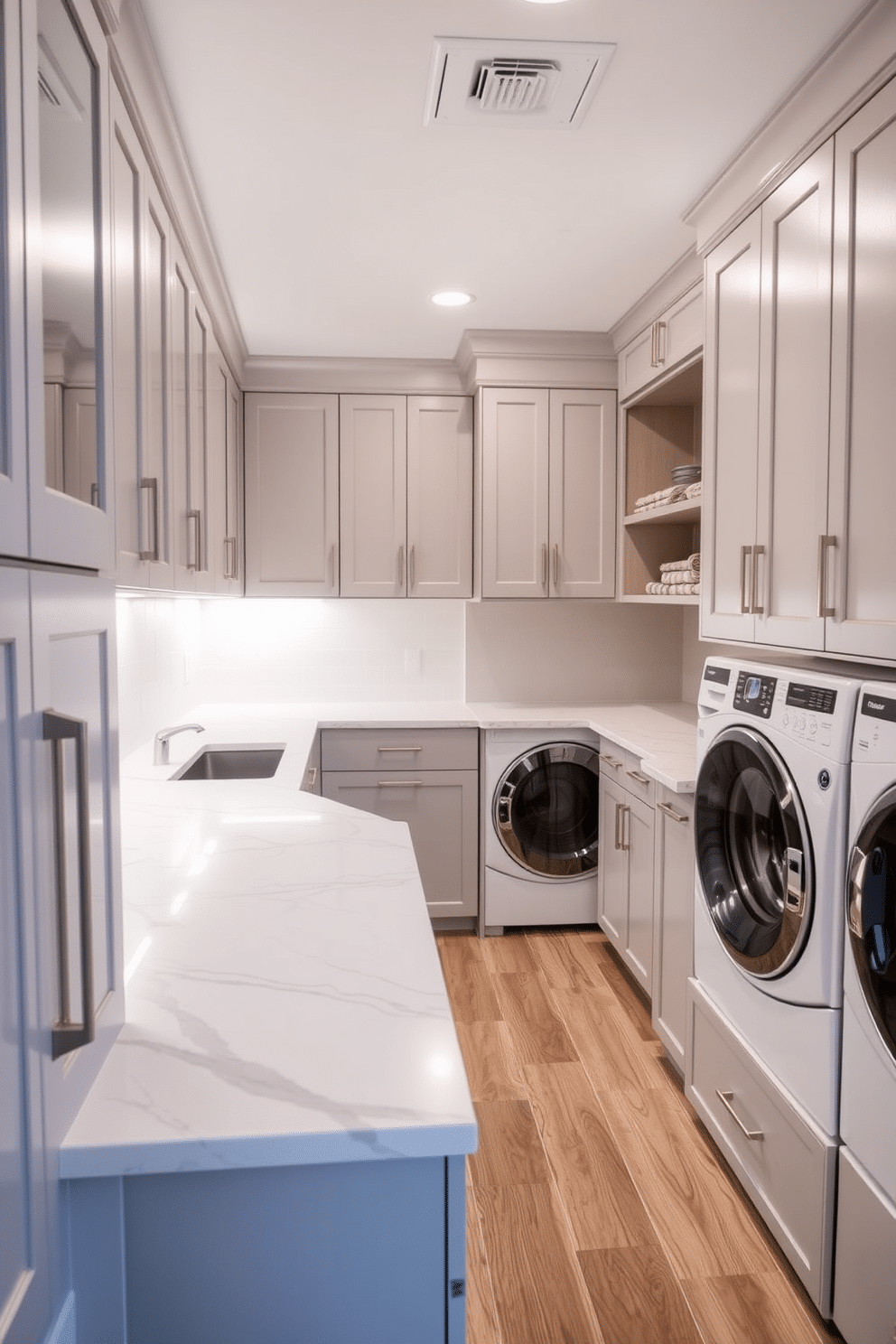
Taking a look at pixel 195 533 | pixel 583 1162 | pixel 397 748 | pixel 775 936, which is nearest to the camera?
pixel 775 936

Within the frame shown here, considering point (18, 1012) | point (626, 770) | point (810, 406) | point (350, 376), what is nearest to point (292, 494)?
point (350, 376)

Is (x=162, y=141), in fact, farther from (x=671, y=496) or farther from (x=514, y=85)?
(x=671, y=496)

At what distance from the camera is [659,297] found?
309cm

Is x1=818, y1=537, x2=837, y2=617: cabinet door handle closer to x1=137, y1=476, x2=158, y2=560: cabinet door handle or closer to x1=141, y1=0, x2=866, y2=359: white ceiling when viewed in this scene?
x1=141, y1=0, x2=866, y2=359: white ceiling

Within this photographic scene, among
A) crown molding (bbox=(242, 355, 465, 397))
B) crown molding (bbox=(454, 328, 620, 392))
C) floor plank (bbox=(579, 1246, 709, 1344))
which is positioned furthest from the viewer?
crown molding (bbox=(242, 355, 465, 397))

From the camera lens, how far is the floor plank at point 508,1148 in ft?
7.29

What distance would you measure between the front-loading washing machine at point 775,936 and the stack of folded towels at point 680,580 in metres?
0.88

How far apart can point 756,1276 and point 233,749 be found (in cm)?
225

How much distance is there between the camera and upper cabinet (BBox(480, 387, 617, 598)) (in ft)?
12.5

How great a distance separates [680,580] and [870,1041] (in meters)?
1.94

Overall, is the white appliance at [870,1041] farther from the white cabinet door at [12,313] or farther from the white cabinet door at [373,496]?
the white cabinet door at [373,496]

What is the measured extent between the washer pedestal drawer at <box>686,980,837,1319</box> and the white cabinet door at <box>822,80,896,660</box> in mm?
776

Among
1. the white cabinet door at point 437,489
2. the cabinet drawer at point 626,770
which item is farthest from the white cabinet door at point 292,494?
the cabinet drawer at point 626,770

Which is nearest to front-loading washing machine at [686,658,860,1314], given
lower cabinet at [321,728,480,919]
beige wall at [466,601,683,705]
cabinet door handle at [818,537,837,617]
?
cabinet door handle at [818,537,837,617]
